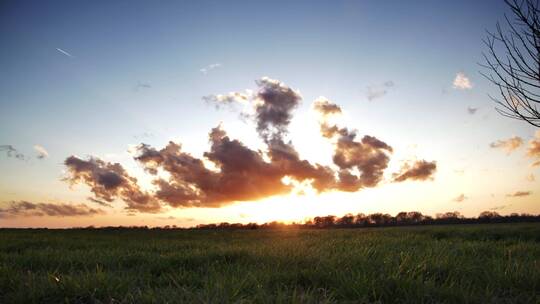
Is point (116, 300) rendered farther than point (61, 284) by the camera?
No

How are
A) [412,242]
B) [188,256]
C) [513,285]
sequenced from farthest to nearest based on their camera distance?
[412,242], [188,256], [513,285]

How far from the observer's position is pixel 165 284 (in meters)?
5.23

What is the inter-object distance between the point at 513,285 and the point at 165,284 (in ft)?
15.3

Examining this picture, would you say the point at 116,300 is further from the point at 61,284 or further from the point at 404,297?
the point at 404,297

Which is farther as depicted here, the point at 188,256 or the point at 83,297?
the point at 188,256

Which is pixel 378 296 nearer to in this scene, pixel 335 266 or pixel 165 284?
pixel 335 266

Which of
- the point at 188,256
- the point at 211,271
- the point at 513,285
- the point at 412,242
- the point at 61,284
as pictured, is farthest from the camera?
the point at 412,242

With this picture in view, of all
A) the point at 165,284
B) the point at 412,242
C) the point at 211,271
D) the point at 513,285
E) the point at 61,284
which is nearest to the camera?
the point at 61,284

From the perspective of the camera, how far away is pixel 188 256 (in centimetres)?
717

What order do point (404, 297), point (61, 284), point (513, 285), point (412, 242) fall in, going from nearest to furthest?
point (404, 297), point (61, 284), point (513, 285), point (412, 242)

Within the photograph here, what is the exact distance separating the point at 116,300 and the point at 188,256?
333cm

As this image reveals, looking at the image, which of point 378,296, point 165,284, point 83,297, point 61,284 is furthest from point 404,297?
point 61,284

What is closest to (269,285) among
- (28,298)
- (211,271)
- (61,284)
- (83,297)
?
(211,271)

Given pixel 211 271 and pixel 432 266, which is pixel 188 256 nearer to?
pixel 211 271
